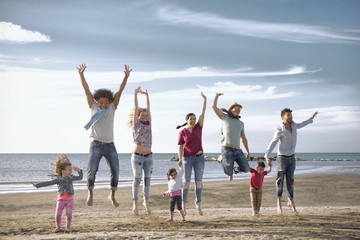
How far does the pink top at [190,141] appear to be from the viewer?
8445 millimetres

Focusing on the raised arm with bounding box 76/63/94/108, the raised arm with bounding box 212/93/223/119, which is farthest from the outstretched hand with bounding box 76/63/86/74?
the raised arm with bounding box 212/93/223/119

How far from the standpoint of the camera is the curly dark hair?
7.81 m

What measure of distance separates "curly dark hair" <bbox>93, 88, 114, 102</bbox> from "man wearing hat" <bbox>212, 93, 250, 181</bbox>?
7.95 feet

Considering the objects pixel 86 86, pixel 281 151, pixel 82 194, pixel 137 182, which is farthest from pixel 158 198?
pixel 86 86

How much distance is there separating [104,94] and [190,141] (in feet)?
7.29

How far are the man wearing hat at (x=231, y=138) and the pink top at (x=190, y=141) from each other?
24.3 inches

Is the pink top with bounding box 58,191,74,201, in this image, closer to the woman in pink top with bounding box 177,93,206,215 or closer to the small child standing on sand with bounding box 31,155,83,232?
the small child standing on sand with bounding box 31,155,83,232

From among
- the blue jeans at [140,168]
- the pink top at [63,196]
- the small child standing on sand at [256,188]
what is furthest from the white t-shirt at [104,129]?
the small child standing on sand at [256,188]

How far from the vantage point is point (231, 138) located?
8609 mm

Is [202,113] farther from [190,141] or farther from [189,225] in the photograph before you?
[189,225]

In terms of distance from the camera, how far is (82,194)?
14.4 m

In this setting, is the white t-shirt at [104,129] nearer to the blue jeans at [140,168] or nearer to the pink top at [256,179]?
the blue jeans at [140,168]

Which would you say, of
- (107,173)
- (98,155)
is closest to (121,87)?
(98,155)

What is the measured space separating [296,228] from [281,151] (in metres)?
2.38
